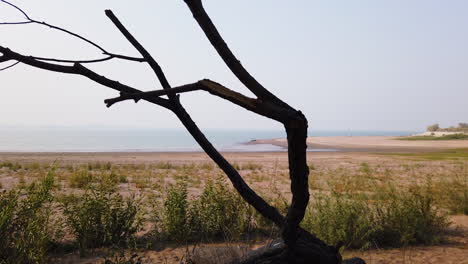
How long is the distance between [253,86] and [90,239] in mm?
5158

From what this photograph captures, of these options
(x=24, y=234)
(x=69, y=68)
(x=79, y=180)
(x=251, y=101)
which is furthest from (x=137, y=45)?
(x=79, y=180)

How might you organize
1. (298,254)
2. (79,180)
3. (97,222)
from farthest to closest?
(79,180)
(97,222)
(298,254)

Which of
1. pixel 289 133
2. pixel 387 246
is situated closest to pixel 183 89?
pixel 289 133

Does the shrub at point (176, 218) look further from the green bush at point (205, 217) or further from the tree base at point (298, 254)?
the tree base at point (298, 254)

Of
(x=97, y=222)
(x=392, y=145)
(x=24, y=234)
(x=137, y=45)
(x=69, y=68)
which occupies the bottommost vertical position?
(x=97, y=222)

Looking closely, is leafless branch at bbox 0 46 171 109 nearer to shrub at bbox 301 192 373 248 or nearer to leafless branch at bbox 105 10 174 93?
leafless branch at bbox 105 10 174 93

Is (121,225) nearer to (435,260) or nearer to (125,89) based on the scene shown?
(125,89)

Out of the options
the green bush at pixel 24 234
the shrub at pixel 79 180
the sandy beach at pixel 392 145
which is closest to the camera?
the green bush at pixel 24 234

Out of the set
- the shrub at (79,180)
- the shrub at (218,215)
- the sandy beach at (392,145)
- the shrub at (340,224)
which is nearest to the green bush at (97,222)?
the shrub at (218,215)

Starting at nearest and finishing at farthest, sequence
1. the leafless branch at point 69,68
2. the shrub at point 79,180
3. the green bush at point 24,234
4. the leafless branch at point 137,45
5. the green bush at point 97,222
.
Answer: the leafless branch at point 69,68, the leafless branch at point 137,45, the green bush at point 24,234, the green bush at point 97,222, the shrub at point 79,180

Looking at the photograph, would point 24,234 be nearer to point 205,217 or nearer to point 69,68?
point 205,217

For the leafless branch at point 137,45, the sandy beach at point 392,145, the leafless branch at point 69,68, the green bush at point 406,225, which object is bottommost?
the green bush at point 406,225

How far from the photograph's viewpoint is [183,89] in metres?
1.37

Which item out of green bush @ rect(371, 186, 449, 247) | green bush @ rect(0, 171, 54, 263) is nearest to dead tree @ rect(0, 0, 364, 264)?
green bush @ rect(0, 171, 54, 263)
